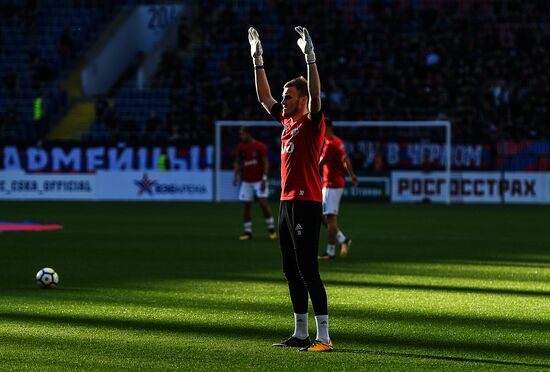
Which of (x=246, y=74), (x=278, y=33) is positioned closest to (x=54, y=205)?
(x=246, y=74)

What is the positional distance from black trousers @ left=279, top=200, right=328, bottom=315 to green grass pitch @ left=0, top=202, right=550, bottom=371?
0.58 meters

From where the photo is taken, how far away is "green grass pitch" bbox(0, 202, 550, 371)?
10680mm

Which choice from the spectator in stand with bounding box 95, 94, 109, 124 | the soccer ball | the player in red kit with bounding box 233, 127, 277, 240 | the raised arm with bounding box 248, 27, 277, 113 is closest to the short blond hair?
the raised arm with bounding box 248, 27, 277, 113

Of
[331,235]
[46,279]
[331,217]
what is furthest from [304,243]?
[331,217]

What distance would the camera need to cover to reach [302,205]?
1101 cm

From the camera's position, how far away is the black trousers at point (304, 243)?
10.9 m

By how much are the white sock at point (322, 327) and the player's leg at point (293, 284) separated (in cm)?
26

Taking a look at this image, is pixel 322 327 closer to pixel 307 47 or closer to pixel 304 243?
pixel 304 243

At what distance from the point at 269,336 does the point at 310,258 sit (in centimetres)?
141

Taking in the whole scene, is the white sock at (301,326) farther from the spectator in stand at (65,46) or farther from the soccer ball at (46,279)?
the spectator in stand at (65,46)

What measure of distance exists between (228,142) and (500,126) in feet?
36.5

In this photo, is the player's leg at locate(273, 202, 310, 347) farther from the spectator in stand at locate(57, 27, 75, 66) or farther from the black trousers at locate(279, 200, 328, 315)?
the spectator in stand at locate(57, 27, 75, 66)

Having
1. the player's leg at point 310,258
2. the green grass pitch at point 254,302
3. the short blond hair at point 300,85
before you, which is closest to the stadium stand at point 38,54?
the green grass pitch at point 254,302

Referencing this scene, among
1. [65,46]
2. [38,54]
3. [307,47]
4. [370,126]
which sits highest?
[65,46]
